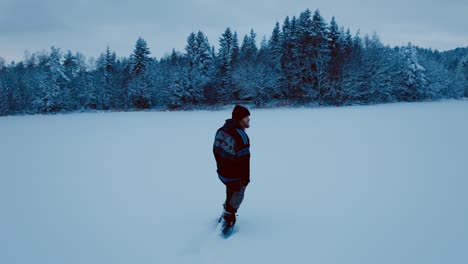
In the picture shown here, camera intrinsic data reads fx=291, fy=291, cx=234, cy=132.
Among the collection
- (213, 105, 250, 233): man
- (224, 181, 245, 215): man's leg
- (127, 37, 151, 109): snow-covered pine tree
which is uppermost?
(127, 37, 151, 109): snow-covered pine tree

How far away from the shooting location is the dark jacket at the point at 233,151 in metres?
3.62

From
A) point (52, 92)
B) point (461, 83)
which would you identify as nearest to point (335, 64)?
point (461, 83)

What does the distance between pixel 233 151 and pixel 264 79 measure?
34.2m

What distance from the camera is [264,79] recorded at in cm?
3688

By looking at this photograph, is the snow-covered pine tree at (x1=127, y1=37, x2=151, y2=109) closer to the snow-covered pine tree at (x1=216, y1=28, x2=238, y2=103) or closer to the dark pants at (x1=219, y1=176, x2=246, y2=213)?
the snow-covered pine tree at (x1=216, y1=28, x2=238, y2=103)

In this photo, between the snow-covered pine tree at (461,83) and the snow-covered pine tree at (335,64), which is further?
the snow-covered pine tree at (461,83)

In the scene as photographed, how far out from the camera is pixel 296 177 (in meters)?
6.42

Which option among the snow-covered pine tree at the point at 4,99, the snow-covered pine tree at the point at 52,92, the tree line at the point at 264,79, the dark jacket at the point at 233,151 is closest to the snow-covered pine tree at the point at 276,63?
the tree line at the point at 264,79

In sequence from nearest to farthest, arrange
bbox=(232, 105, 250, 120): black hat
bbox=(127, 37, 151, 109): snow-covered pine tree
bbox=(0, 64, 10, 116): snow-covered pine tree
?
bbox=(232, 105, 250, 120): black hat
bbox=(127, 37, 151, 109): snow-covered pine tree
bbox=(0, 64, 10, 116): snow-covered pine tree

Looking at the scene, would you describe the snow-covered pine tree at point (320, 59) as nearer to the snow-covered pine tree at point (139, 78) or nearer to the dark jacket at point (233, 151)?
the snow-covered pine tree at point (139, 78)

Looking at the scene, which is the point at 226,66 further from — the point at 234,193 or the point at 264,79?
the point at 234,193

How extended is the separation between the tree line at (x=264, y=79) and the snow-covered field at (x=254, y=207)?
2795 cm

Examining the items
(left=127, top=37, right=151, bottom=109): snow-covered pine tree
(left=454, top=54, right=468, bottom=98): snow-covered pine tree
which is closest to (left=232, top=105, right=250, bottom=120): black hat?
(left=127, top=37, right=151, bottom=109): snow-covered pine tree

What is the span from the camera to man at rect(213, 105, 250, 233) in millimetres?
3631
